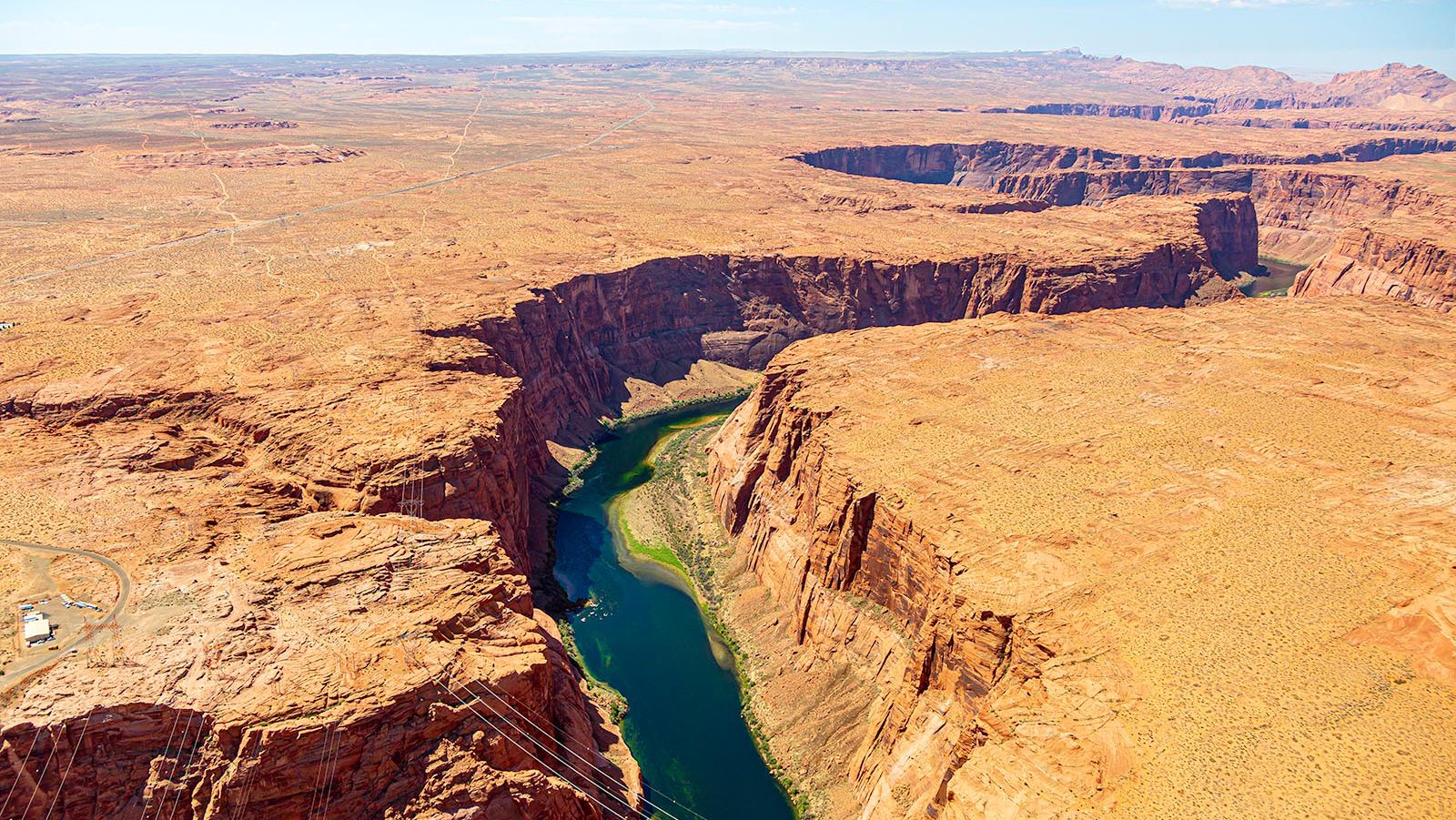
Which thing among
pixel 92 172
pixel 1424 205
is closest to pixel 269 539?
pixel 92 172

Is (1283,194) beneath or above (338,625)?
above

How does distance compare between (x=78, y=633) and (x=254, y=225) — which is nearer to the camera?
(x=78, y=633)

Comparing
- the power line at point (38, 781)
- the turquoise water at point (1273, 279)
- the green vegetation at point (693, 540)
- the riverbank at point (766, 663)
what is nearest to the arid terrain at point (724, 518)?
the power line at point (38, 781)

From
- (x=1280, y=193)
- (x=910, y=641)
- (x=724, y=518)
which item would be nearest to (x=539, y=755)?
(x=910, y=641)

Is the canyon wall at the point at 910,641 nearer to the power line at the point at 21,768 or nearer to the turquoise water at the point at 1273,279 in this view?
the power line at the point at 21,768

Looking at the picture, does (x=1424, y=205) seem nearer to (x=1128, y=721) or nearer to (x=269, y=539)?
(x=1128, y=721)

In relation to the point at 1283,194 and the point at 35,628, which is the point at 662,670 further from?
the point at 1283,194

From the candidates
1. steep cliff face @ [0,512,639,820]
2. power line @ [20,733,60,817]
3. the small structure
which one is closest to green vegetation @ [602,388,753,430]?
steep cliff face @ [0,512,639,820]
